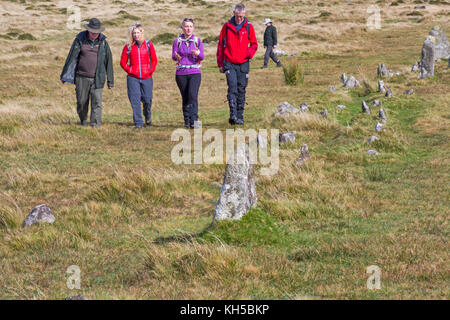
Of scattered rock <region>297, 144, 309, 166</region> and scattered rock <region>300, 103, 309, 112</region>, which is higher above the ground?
scattered rock <region>297, 144, 309, 166</region>

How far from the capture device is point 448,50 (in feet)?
78.2

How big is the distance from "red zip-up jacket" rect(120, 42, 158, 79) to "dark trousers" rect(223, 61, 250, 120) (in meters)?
1.61

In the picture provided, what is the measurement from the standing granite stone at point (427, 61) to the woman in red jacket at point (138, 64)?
9043mm

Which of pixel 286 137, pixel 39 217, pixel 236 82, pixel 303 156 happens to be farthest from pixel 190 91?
pixel 39 217

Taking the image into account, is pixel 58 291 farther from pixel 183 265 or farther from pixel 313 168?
pixel 313 168

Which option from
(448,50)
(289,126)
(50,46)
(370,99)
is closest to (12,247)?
(289,126)

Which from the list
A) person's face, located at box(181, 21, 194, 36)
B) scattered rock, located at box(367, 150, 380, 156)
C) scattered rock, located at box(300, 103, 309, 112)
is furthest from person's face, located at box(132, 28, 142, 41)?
scattered rock, located at box(367, 150, 380, 156)

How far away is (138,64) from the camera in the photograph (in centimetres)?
1322

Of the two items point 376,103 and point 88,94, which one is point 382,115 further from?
point 88,94

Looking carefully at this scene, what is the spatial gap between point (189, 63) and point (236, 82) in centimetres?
106

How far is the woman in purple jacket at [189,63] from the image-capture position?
41.7 feet

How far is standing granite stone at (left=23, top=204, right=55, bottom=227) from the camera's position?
730 cm

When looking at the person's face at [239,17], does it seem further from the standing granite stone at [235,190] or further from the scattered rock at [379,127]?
the standing granite stone at [235,190]

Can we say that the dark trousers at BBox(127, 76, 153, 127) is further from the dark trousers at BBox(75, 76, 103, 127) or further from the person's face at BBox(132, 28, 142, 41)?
the person's face at BBox(132, 28, 142, 41)
